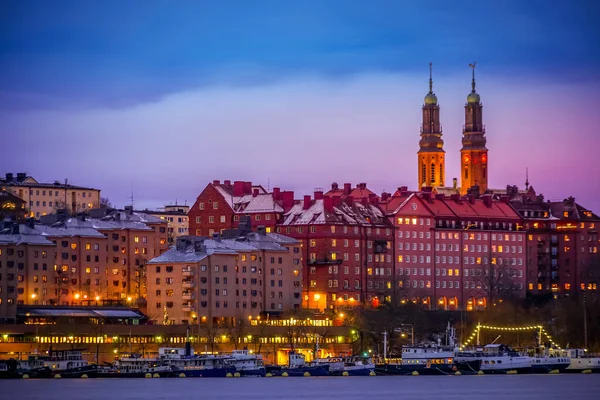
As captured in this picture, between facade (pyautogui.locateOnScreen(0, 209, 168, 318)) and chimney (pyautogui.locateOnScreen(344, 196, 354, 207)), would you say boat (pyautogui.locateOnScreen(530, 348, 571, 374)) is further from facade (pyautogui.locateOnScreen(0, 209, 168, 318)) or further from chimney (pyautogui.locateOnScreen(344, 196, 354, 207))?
chimney (pyautogui.locateOnScreen(344, 196, 354, 207))

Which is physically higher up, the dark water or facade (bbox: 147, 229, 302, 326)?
facade (bbox: 147, 229, 302, 326)

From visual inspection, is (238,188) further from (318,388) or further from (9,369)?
(318,388)

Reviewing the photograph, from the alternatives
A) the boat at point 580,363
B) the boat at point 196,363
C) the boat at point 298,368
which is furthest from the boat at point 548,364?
the boat at point 196,363

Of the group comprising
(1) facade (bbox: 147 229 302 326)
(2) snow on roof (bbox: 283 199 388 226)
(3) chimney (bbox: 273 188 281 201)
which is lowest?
(1) facade (bbox: 147 229 302 326)

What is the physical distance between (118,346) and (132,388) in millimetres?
18871

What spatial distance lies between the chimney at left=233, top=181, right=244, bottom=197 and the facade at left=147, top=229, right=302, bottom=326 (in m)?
21.7

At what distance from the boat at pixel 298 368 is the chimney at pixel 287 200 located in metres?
40.3

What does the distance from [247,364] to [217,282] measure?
1611 cm

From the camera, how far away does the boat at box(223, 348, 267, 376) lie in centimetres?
14738

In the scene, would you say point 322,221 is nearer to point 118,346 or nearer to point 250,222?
point 250,222

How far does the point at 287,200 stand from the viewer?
627ft

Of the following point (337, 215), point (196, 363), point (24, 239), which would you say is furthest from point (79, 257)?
point (196, 363)

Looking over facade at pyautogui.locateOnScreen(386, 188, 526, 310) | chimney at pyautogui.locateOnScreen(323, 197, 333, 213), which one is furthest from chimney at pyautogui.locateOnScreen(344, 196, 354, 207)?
facade at pyautogui.locateOnScreen(386, 188, 526, 310)

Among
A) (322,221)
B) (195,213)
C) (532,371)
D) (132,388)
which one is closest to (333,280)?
(322,221)
